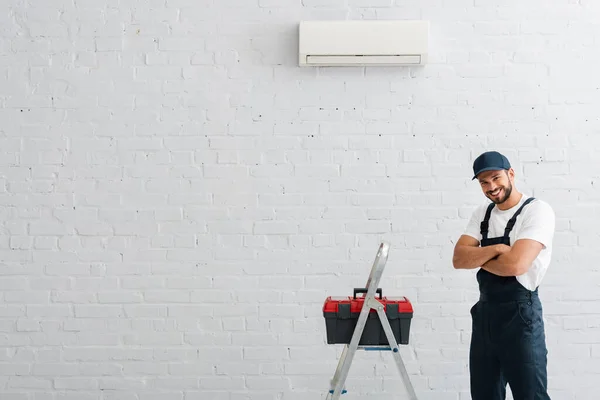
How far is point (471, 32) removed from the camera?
3580 mm

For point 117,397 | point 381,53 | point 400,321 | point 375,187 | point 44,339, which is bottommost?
point 117,397

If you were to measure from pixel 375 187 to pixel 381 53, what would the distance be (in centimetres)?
72

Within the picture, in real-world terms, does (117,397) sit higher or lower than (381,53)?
lower

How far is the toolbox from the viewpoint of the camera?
111 inches

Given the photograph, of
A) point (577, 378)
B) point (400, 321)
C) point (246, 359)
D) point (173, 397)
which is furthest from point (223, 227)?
point (577, 378)

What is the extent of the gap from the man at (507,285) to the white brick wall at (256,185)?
0.63 m

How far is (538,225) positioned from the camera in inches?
109

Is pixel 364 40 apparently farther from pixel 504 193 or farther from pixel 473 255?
pixel 473 255

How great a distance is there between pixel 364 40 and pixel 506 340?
170 cm

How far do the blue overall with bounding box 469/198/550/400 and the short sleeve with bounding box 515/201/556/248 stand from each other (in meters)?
0.07

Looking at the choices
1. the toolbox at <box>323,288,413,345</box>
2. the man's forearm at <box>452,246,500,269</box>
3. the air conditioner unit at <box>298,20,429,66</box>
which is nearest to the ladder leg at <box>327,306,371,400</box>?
the toolbox at <box>323,288,413,345</box>

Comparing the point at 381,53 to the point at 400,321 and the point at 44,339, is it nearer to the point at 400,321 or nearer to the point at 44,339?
the point at 400,321

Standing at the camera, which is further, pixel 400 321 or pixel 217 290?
pixel 217 290

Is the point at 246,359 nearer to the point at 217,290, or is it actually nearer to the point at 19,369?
the point at 217,290
